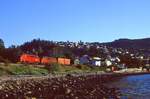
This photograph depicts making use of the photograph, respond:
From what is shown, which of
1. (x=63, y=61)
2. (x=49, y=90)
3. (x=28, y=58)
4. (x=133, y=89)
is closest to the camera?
(x=49, y=90)

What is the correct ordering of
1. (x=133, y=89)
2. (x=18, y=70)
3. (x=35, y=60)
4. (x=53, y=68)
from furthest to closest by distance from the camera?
(x=35, y=60), (x=53, y=68), (x=18, y=70), (x=133, y=89)

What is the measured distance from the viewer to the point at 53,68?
102 meters

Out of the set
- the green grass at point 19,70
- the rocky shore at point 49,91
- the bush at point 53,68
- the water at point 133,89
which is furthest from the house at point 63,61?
the rocky shore at point 49,91

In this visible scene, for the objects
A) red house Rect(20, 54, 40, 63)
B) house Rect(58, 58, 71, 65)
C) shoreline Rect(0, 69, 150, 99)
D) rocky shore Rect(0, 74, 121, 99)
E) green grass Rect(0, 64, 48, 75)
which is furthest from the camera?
house Rect(58, 58, 71, 65)

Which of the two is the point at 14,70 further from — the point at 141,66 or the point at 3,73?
the point at 141,66

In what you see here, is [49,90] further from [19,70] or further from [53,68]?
[53,68]

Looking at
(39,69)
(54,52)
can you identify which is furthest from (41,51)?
(39,69)

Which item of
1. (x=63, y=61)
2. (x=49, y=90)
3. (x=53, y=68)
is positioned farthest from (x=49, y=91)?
(x=63, y=61)

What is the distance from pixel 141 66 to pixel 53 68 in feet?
288

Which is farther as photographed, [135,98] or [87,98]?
[135,98]

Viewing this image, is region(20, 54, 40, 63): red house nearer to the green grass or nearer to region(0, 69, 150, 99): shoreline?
the green grass

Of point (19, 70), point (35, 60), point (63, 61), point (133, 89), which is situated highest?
point (35, 60)

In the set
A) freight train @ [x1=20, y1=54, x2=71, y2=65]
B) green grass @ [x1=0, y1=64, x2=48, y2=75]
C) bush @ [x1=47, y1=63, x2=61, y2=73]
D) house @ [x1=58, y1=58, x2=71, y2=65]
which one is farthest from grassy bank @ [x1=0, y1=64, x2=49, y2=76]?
A: house @ [x1=58, y1=58, x2=71, y2=65]

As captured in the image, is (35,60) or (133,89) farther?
(35,60)
